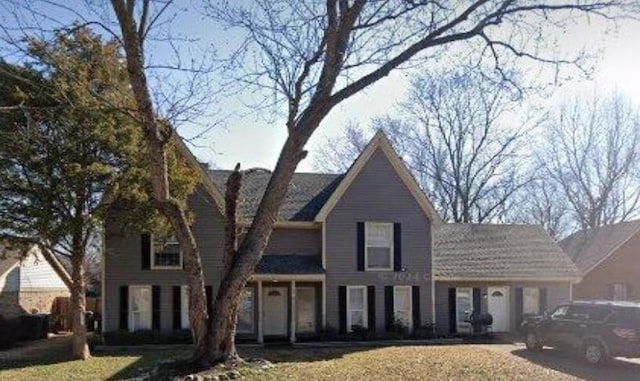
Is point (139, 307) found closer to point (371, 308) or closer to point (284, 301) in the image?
point (284, 301)

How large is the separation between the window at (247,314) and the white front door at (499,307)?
10311mm

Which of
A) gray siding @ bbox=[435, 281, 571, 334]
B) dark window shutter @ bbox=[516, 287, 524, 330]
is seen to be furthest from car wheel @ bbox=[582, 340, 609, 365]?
dark window shutter @ bbox=[516, 287, 524, 330]

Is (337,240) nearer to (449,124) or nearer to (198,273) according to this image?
(198,273)

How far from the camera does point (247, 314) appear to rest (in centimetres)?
2717

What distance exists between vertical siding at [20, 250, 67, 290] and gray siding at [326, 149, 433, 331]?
15392mm

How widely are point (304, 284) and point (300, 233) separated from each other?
206cm

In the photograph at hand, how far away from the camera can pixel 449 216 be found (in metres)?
49.9

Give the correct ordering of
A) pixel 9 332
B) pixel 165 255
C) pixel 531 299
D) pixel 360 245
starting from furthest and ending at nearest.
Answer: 1. pixel 531 299
2. pixel 360 245
3. pixel 9 332
4. pixel 165 255

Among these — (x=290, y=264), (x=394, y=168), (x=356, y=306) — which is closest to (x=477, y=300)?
(x=356, y=306)

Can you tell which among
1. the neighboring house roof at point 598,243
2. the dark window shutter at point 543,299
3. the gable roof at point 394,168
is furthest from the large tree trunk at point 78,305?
the neighboring house roof at point 598,243

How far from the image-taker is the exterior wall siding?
37.2 metres

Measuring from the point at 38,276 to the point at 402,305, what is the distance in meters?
20.1

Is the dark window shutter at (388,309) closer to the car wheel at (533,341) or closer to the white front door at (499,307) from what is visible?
the white front door at (499,307)

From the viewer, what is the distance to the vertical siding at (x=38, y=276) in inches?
1371
